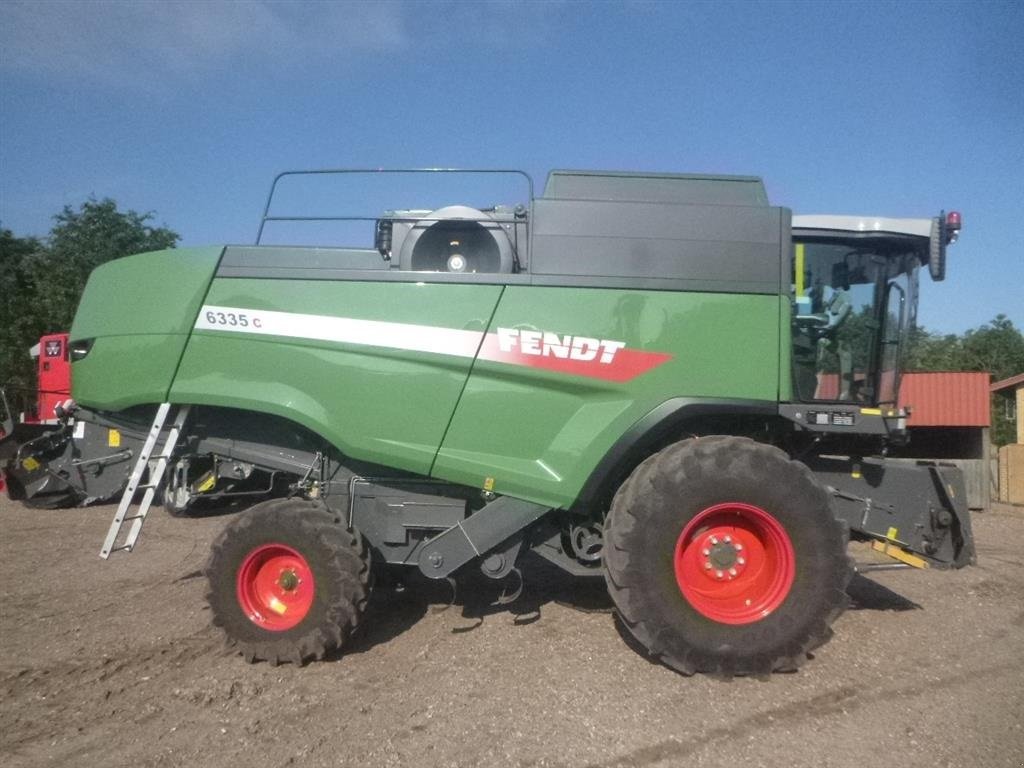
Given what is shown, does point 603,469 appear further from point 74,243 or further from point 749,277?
point 74,243

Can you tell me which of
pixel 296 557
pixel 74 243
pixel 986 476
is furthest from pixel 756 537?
pixel 74 243

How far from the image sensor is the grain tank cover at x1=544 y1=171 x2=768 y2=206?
487 cm

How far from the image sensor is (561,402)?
4.66 metres

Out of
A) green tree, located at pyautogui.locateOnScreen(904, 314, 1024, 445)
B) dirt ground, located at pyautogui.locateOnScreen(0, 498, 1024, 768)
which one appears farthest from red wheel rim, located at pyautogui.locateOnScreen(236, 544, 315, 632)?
green tree, located at pyautogui.locateOnScreen(904, 314, 1024, 445)

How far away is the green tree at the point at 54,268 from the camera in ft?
67.1

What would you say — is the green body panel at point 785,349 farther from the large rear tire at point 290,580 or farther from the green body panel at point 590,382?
the large rear tire at point 290,580

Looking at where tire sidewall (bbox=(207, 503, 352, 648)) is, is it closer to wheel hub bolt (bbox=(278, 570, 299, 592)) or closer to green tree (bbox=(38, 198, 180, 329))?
wheel hub bolt (bbox=(278, 570, 299, 592))

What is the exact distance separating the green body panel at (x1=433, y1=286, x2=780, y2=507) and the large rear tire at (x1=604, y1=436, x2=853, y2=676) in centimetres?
35

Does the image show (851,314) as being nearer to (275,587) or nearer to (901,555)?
(901,555)

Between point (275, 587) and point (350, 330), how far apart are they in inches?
66.4

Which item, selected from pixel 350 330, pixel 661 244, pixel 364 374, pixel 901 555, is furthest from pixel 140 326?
pixel 901 555

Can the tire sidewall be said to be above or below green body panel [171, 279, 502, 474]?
below

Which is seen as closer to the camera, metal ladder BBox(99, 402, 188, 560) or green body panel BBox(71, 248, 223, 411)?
metal ladder BBox(99, 402, 188, 560)

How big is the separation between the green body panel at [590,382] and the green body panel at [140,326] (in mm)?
1838
